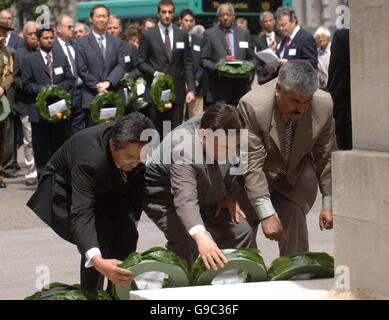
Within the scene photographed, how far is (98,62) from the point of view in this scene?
11.8 m

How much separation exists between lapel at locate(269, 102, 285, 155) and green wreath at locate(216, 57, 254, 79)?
758cm

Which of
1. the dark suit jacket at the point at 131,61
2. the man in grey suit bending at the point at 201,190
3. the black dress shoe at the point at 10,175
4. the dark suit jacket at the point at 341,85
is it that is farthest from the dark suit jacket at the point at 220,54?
the man in grey suit bending at the point at 201,190

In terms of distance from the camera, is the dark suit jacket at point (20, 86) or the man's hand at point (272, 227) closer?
the man's hand at point (272, 227)

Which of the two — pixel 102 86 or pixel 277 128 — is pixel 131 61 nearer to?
pixel 102 86

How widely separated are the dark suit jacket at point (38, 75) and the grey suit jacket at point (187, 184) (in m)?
5.95

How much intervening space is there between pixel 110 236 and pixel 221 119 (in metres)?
1.05

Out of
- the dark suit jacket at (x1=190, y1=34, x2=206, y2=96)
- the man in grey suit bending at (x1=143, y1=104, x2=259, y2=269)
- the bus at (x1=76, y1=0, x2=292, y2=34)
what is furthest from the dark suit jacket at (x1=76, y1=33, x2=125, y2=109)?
the bus at (x1=76, y1=0, x2=292, y2=34)

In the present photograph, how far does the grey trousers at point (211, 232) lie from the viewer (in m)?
5.96

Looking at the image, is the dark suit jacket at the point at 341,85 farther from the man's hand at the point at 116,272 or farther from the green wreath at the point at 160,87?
the green wreath at the point at 160,87

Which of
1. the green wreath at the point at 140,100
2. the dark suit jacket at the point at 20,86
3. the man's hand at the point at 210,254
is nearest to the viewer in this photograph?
the man's hand at the point at 210,254

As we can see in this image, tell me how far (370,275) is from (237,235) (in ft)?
5.43

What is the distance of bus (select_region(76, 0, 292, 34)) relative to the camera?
22922mm

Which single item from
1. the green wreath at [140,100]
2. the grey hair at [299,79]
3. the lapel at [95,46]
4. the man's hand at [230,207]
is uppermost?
the grey hair at [299,79]
